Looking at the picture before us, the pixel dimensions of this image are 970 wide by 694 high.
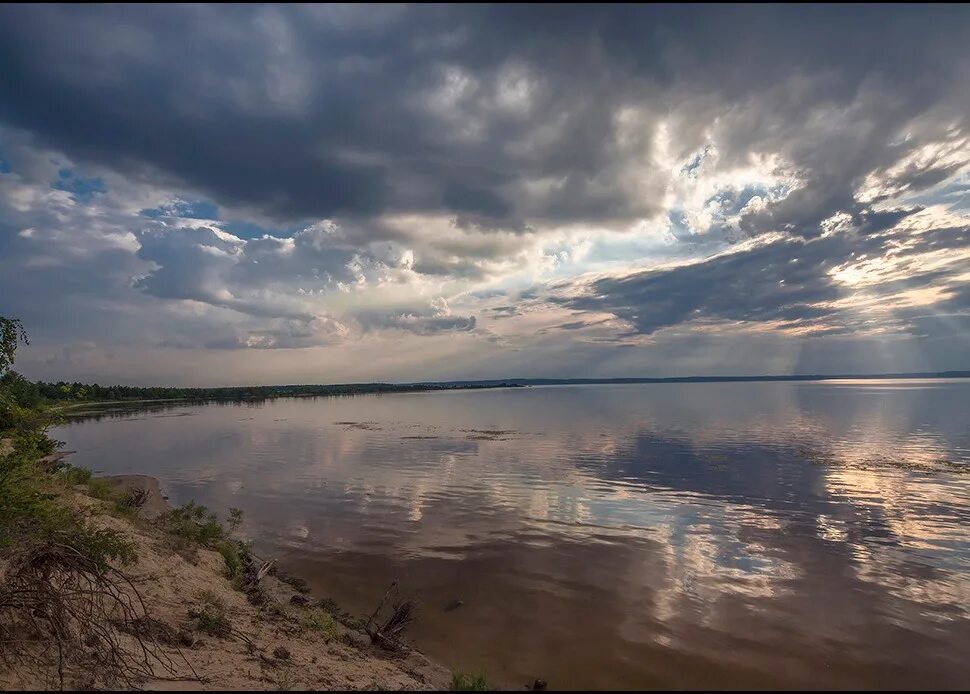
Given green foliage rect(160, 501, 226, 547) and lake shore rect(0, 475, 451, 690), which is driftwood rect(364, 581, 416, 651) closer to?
lake shore rect(0, 475, 451, 690)

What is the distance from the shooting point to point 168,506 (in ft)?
88.4

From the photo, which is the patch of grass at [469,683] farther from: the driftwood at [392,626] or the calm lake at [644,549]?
the driftwood at [392,626]

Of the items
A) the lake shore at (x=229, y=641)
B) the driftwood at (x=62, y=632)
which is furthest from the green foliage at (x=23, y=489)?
the lake shore at (x=229, y=641)

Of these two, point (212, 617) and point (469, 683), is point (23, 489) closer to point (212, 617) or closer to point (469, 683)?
point (212, 617)

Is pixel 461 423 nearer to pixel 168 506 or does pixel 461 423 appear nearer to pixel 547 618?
pixel 168 506

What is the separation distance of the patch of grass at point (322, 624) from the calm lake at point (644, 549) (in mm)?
2275

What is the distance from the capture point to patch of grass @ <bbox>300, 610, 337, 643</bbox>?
12570 millimetres

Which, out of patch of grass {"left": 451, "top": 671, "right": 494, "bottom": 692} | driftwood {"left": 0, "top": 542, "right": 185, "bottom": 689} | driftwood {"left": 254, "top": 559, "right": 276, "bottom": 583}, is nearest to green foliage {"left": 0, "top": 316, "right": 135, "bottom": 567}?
driftwood {"left": 0, "top": 542, "right": 185, "bottom": 689}

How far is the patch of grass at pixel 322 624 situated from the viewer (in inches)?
495

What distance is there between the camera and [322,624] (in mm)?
12914

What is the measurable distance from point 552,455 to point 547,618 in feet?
91.6

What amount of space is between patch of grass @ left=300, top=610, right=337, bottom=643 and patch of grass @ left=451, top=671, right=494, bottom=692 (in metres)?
3.40

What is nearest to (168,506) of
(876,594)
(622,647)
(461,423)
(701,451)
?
(622,647)

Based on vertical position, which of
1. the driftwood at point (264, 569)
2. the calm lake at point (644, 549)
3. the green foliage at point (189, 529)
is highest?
the green foliage at point (189, 529)
